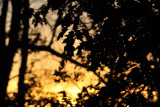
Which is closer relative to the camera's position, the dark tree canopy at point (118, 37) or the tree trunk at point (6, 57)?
the dark tree canopy at point (118, 37)

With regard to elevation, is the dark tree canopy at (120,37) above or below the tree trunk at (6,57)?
below

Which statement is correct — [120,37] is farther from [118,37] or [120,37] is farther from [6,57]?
[6,57]

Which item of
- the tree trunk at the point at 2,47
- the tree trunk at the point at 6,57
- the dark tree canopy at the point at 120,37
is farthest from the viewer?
the tree trunk at the point at 6,57

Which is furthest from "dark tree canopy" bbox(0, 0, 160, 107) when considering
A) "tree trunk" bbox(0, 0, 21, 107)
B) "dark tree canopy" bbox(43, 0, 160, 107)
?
"tree trunk" bbox(0, 0, 21, 107)

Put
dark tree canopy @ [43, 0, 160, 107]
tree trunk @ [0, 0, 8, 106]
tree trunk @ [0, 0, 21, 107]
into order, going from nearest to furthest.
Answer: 1. dark tree canopy @ [43, 0, 160, 107]
2. tree trunk @ [0, 0, 8, 106]
3. tree trunk @ [0, 0, 21, 107]

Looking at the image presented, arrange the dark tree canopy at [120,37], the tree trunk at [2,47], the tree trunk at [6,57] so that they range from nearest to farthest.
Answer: the dark tree canopy at [120,37], the tree trunk at [2,47], the tree trunk at [6,57]

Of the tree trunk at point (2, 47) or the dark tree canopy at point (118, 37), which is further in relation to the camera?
the tree trunk at point (2, 47)

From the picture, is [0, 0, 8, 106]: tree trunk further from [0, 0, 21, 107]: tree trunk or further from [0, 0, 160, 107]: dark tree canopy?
[0, 0, 160, 107]: dark tree canopy

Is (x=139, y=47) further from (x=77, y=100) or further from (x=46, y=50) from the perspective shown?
(x=46, y=50)

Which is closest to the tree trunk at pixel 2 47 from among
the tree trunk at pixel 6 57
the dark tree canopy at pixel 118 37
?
the tree trunk at pixel 6 57

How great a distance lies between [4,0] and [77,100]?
4660 mm

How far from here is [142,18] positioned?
1.54 meters

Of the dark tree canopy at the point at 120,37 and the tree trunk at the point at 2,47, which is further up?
the tree trunk at the point at 2,47

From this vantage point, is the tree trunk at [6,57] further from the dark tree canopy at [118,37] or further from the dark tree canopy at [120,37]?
the dark tree canopy at [120,37]
